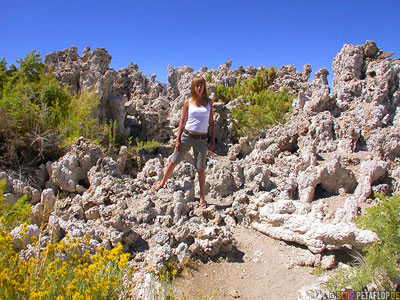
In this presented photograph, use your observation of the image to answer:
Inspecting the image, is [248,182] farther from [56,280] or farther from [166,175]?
[56,280]

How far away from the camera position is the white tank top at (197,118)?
4.35 metres

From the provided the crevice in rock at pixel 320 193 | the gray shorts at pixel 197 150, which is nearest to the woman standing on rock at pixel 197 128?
the gray shorts at pixel 197 150

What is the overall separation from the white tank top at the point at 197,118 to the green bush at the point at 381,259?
7.69ft

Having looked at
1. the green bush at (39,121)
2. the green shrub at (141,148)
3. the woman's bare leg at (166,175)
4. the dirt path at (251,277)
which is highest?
the green bush at (39,121)

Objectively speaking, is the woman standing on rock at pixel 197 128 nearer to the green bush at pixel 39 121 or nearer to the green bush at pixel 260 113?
the green bush at pixel 39 121

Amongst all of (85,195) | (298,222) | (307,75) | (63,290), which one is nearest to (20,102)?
(85,195)

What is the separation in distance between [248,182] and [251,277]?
2037mm

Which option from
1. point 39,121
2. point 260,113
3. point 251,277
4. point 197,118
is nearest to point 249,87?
point 260,113

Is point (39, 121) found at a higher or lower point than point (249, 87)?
lower

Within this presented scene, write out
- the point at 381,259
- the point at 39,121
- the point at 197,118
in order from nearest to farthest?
the point at 381,259
the point at 197,118
the point at 39,121

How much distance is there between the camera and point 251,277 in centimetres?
315

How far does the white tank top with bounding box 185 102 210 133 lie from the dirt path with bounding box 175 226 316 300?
170 centimetres

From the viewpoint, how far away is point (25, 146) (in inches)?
190

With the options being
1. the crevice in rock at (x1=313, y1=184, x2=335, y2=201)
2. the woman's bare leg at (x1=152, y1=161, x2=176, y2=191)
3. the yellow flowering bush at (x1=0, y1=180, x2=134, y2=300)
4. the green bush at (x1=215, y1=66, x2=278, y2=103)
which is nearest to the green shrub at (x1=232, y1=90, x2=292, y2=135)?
the crevice in rock at (x1=313, y1=184, x2=335, y2=201)
